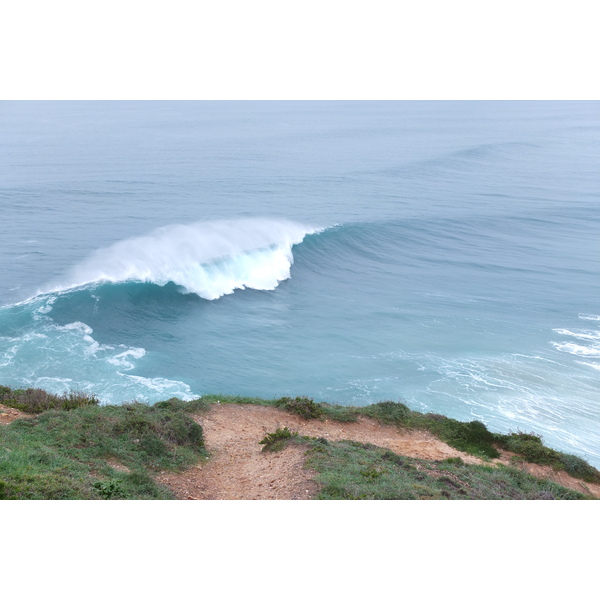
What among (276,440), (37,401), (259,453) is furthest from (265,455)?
(37,401)

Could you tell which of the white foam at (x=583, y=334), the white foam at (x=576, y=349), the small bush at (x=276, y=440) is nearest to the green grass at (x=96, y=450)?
the small bush at (x=276, y=440)

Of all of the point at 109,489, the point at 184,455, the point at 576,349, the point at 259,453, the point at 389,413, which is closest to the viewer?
the point at 109,489

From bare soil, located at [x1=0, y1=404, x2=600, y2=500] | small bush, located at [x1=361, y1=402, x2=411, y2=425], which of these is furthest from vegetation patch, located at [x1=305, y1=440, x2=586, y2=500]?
small bush, located at [x1=361, y1=402, x2=411, y2=425]

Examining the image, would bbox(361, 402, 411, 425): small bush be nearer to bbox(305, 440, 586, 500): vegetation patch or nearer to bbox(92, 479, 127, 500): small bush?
bbox(305, 440, 586, 500): vegetation patch

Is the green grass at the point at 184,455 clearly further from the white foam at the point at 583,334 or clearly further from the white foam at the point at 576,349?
the white foam at the point at 583,334

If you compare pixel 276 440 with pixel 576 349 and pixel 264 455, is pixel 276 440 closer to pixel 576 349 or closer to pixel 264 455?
pixel 264 455

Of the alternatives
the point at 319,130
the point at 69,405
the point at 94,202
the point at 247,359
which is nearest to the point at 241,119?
the point at 319,130
